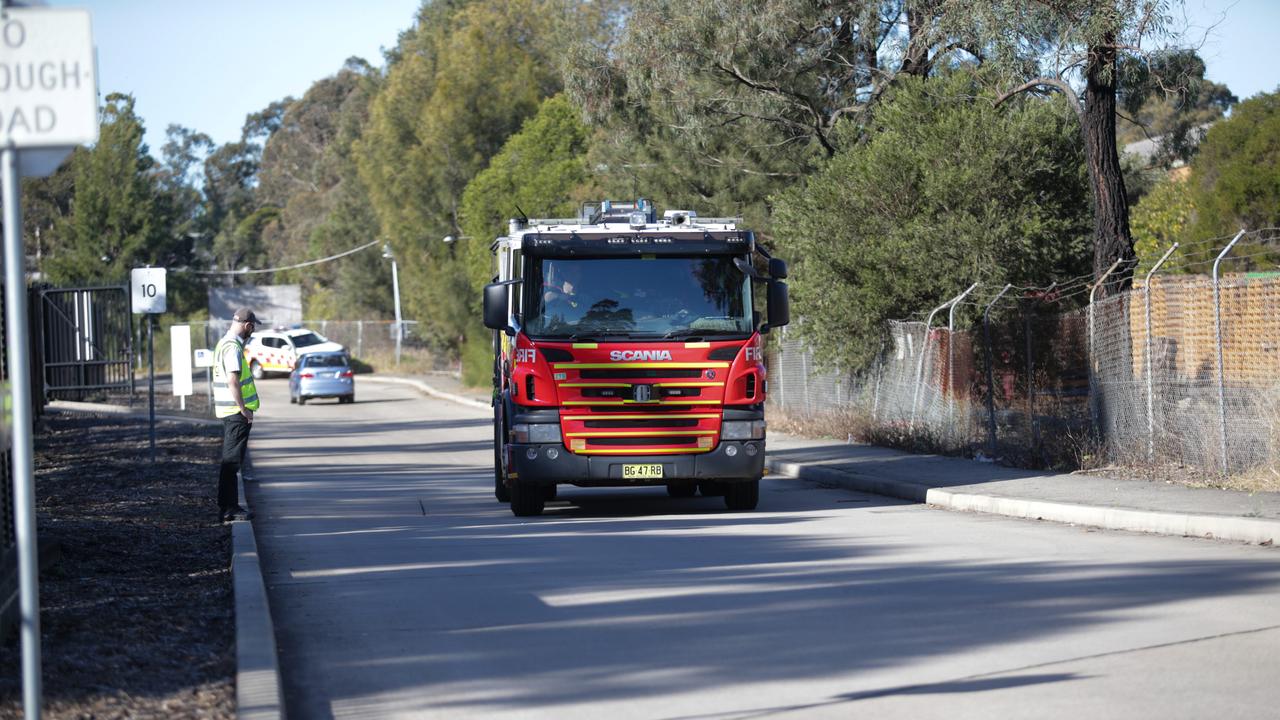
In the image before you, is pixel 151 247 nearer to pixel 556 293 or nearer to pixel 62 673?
pixel 556 293

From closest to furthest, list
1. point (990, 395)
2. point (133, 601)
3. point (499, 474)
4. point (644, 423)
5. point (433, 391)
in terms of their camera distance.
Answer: point (133, 601) < point (644, 423) < point (499, 474) < point (990, 395) < point (433, 391)

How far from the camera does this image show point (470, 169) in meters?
60.4

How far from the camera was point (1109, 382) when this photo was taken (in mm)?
17062

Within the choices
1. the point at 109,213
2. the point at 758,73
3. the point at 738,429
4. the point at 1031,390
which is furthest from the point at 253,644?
the point at 109,213

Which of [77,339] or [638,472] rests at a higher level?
[77,339]

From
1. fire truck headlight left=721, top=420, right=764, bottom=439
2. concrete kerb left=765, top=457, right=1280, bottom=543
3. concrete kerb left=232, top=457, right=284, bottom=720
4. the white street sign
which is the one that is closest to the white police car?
the white street sign

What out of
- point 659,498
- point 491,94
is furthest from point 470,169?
point 659,498

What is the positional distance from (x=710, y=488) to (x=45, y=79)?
478 inches

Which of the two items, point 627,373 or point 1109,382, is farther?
point 1109,382

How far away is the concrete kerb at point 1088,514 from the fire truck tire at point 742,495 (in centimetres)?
197

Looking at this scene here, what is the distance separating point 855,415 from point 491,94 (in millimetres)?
38181

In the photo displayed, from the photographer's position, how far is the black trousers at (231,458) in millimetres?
14469

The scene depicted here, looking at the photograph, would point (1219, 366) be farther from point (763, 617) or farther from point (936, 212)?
point (936, 212)

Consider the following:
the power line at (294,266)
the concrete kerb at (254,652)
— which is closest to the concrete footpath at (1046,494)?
the concrete kerb at (254,652)
